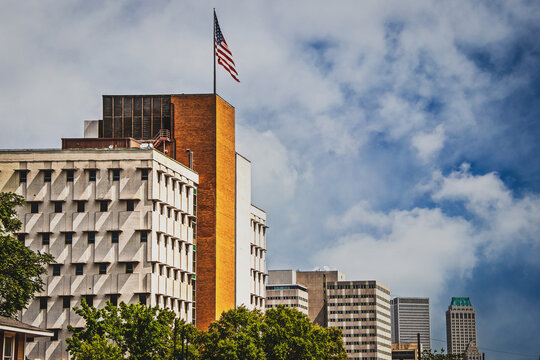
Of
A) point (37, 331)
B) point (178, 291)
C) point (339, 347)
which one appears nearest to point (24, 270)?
point (37, 331)

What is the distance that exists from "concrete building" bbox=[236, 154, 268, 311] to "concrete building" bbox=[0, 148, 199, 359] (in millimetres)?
24350

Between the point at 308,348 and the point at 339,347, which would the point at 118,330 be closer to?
the point at 308,348

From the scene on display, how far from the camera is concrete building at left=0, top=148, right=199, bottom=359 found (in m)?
120

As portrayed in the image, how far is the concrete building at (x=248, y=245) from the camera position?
14775 centimetres

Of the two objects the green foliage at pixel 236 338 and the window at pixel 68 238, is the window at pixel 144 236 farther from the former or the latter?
the green foliage at pixel 236 338

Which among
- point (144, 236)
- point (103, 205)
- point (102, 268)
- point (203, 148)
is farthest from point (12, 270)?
point (203, 148)

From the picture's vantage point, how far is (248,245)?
152875 mm

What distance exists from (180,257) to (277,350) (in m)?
27.6

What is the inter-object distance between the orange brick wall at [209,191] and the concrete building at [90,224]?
1149 centimetres

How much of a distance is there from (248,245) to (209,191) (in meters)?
18.2

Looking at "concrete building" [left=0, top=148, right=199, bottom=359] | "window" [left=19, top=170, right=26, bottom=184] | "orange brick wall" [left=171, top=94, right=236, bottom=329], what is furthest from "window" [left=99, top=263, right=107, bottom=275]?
"orange brick wall" [left=171, top=94, right=236, bottom=329]

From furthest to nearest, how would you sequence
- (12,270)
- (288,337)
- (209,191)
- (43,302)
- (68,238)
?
(209,191), (68,238), (43,302), (288,337), (12,270)

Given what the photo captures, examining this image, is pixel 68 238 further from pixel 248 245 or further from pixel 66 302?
pixel 248 245

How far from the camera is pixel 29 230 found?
4781 inches
